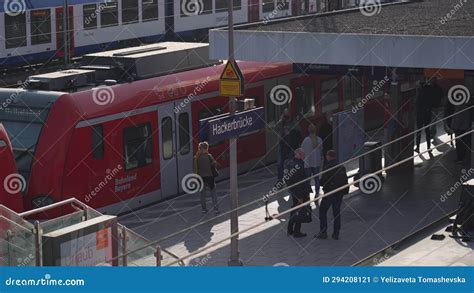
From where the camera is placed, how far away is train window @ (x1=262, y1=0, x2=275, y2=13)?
1780 inches

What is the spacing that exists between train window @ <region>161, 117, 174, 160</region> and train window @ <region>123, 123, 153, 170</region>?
0.41 metres

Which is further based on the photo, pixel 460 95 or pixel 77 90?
pixel 460 95

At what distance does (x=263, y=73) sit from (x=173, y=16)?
15.8 m

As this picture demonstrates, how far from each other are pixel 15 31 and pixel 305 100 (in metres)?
11.1

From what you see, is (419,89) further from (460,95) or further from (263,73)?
(263,73)

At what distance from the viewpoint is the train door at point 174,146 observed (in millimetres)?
22625

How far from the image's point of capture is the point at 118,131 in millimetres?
21391

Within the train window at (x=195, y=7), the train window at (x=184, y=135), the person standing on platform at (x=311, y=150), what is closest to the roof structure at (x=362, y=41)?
the person standing on platform at (x=311, y=150)

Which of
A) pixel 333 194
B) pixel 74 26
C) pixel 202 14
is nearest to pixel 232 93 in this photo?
pixel 333 194

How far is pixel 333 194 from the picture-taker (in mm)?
18906

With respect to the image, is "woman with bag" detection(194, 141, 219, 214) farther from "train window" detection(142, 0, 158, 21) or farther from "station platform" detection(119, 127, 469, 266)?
"train window" detection(142, 0, 158, 21)

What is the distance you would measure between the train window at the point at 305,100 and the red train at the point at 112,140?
1.62 m

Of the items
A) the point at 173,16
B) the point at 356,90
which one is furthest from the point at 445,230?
the point at 173,16

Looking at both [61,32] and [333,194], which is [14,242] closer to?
[333,194]
